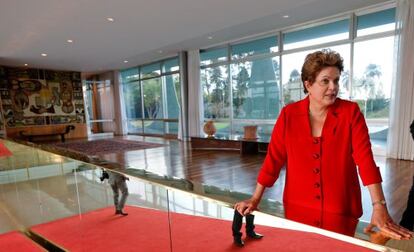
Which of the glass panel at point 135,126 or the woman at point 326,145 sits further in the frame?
the glass panel at point 135,126

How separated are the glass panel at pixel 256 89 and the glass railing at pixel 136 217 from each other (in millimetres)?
6693

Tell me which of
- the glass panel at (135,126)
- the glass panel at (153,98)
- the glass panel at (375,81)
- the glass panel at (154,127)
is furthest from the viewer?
the glass panel at (135,126)

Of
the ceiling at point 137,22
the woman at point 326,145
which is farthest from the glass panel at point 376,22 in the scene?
the woman at point 326,145

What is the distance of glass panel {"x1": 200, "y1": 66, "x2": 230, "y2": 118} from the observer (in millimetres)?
9539

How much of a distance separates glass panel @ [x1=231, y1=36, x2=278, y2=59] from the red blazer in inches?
287

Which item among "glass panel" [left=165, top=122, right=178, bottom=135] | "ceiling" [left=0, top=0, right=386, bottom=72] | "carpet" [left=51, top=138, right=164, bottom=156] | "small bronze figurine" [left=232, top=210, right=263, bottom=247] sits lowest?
"carpet" [left=51, top=138, right=164, bottom=156]

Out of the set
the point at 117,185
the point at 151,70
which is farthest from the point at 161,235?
the point at 151,70

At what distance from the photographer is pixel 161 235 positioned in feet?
5.39

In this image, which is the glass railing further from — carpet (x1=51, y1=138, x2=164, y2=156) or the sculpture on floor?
carpet (x1=51, y1=138, x2=164, y2=156)

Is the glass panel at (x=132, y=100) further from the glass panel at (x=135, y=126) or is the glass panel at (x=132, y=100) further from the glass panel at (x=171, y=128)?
the glass panel at (x=171, y=128)

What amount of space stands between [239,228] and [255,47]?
26.7ft

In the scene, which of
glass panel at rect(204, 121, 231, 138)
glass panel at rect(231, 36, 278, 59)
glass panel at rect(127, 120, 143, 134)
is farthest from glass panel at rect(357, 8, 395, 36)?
glass panel at rect(127, 120, 143, 134)

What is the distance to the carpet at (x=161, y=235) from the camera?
966 millimetres

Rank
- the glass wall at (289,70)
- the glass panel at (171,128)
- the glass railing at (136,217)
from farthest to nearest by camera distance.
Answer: the glass panel at (171,128)
the glass wall at (289,70)
the glass railing at (136,217)
